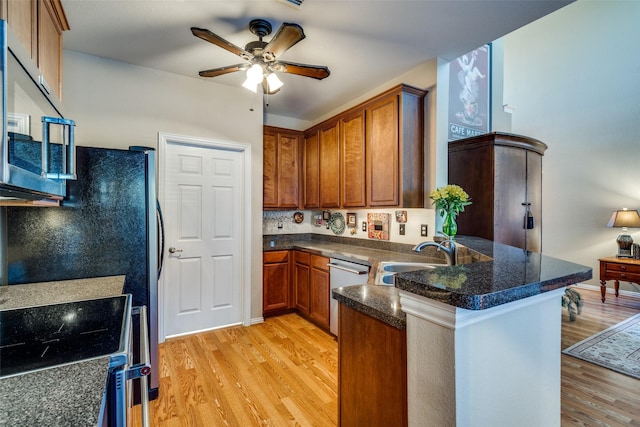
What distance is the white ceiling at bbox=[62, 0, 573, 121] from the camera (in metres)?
1.97

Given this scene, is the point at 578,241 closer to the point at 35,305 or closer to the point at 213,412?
the point at 213,412

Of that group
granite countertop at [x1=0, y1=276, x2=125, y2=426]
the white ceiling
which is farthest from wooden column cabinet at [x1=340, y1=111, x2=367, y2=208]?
granite countertop at [x1=0, y1=276, x2=125, y2=426]

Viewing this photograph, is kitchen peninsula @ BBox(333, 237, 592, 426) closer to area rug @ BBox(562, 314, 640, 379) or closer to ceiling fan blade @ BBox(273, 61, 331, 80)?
ceiling fan blade @ BBox(273, 61, 331, 80)

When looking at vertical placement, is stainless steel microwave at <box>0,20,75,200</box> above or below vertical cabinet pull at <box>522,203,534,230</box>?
above

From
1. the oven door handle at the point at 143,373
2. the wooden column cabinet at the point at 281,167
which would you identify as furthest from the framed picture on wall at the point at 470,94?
the oven door handle at the point at 143,373

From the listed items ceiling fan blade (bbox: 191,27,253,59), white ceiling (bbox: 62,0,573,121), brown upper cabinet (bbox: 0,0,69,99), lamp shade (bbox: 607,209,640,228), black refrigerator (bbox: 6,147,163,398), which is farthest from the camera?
lamp shade (bbox: 607,209,640,228)

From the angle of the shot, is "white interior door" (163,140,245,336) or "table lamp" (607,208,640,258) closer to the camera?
"white interior door" (163,140,245,336)

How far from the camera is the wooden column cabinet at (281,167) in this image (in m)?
3.82

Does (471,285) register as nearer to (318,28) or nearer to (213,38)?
(213,38)

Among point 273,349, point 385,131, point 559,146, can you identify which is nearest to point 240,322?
point 273,349

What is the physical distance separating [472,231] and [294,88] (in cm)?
243

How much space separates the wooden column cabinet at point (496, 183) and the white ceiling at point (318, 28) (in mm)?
891

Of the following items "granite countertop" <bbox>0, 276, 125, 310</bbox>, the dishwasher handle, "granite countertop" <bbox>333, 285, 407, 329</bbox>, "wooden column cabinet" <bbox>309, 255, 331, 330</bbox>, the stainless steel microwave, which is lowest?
"wooden column cabinet" <bbox>309, 255, 331, 330</bbox>

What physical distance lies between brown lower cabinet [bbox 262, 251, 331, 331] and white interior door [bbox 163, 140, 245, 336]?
0.36 meters
